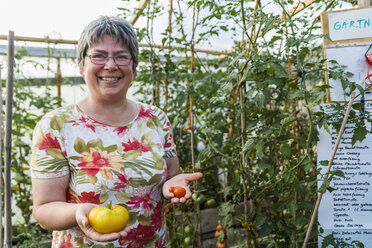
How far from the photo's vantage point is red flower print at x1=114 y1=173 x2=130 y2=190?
124cm

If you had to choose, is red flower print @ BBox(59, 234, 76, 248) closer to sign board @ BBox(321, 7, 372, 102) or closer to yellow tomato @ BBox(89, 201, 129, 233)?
yellow tomato @ BBox(89, 201, 129, 233)

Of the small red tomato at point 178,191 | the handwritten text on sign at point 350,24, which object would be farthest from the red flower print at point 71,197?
the handwritten text on sign at point 350,24

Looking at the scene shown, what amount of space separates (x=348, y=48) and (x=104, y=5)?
6.03 feet

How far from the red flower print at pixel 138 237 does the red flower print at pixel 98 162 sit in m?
0.25

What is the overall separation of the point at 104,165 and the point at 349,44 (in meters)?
1.15

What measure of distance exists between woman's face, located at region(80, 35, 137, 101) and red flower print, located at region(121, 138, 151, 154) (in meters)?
0.18

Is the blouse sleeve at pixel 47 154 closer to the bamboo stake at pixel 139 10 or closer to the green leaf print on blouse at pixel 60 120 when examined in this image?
the green leaf print on blouse at pixel 60 120

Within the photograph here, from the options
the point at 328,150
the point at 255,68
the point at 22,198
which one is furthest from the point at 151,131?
the point at 22,198

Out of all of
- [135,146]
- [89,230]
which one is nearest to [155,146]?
[135,146]

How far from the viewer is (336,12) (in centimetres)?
149

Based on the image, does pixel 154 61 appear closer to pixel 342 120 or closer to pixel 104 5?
pixel 104 5

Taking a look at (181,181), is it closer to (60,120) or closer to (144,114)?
(144,114)

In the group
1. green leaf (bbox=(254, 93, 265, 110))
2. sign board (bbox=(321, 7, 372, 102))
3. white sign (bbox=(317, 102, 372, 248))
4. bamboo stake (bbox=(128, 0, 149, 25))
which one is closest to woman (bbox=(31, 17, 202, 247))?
green leaf (bbox=(254, 93, 265, 110))

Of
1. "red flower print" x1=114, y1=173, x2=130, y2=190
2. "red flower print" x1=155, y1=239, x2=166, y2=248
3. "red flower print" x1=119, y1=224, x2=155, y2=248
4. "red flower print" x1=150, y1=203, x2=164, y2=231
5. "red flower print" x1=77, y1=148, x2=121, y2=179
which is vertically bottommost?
"red flower print" x1=155, y1=239, x2=166, y2=248
